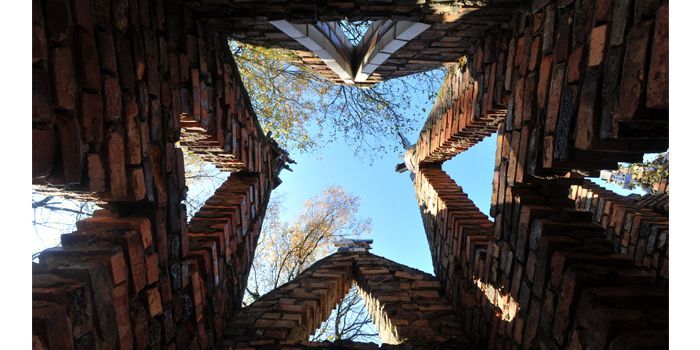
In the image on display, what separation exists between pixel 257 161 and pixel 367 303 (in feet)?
6.40

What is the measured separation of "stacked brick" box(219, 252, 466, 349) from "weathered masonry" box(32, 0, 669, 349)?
0.08 ft

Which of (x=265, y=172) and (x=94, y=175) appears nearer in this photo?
(x=94, y=175)

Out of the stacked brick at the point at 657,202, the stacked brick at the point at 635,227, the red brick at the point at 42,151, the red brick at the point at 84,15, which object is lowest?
the stacked brick at the point at 635,227

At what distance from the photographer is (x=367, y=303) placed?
177 inches

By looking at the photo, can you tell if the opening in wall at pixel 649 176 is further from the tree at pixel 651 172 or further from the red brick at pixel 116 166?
the red brick at pixel 116 166

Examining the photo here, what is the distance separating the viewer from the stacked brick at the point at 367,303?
310cm

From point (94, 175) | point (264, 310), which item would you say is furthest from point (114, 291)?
point (264, 310)

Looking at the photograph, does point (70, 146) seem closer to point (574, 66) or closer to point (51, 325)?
point (51, 325)

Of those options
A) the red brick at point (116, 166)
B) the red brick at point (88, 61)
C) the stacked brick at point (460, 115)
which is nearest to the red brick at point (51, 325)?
the red brick at point (116, 166)

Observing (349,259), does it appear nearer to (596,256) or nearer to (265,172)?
(265,172)

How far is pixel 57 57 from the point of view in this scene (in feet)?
4.84

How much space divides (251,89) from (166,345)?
549cm

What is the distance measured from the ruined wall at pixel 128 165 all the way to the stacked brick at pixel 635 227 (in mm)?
3654

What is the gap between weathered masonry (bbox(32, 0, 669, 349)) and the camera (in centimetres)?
154
